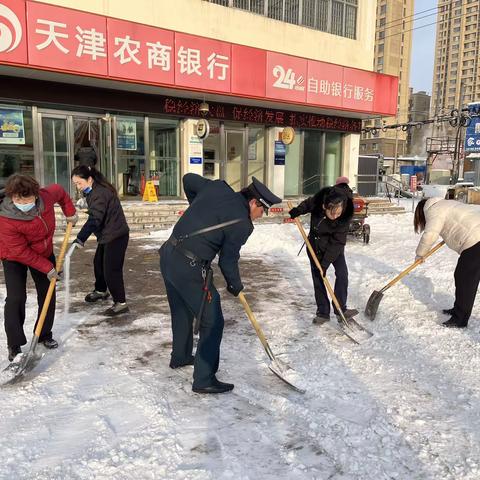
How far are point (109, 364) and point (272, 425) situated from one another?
62.4 inches

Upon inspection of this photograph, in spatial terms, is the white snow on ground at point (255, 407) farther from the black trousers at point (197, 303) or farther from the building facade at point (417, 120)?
the building facade at point (417, 120)

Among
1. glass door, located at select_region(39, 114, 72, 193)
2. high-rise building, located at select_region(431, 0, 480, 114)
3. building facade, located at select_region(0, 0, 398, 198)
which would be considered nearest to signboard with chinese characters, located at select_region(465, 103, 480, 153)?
building facade, located at select_region(0, 0, 398, 198)

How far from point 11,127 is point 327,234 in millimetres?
10254

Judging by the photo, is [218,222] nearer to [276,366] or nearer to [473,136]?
[276,366]

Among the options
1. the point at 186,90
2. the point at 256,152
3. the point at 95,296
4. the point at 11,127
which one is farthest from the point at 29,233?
the point at 256,152

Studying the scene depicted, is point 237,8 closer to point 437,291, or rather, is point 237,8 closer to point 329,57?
point 329,57

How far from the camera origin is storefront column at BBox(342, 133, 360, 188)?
18297 millimetres

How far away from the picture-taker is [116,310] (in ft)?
16.6

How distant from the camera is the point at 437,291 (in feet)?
20.1

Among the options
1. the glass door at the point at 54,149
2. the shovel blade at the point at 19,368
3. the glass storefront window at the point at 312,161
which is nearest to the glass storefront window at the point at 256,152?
the glass storefront window at the point at 312,161

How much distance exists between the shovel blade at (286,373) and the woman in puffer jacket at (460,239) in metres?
2.07

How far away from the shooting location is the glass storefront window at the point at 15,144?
11.7 meters

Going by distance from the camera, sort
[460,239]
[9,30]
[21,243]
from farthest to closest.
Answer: [9,30], [460,239], [21,243]

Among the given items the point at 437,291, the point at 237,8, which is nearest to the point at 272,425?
the point at 437,291
